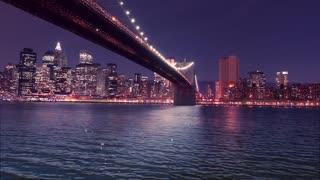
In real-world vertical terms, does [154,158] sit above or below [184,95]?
below

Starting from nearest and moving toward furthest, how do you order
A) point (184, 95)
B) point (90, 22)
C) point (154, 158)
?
point (154, 158) < point (90, 22) < point (184, 95)

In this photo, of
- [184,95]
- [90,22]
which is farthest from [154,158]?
[184,95]

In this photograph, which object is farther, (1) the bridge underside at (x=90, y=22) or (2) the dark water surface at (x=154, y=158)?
(1) the bridge underside at (x=90, y=22)

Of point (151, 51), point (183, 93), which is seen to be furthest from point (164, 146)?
point (183, 93)

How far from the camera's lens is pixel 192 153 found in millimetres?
23531

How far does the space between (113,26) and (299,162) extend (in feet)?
94.1

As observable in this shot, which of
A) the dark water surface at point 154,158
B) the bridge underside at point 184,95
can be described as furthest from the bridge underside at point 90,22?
the bridge underside at point 184,95

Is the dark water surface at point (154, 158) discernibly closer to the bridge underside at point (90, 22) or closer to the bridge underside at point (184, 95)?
the bridge underside at point (90, 22)

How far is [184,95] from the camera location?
134m

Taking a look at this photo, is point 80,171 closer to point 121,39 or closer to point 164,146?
point 164,146

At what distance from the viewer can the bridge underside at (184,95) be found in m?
132

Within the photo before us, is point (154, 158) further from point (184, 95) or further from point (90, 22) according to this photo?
point (184, 95)

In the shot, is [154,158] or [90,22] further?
[90,22]

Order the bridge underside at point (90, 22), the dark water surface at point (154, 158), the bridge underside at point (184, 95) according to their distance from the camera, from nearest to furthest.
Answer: the dark water surface at point (154, 158) < the bridge underside at point (90, 22) < the bridge underside at point (184, 95)
